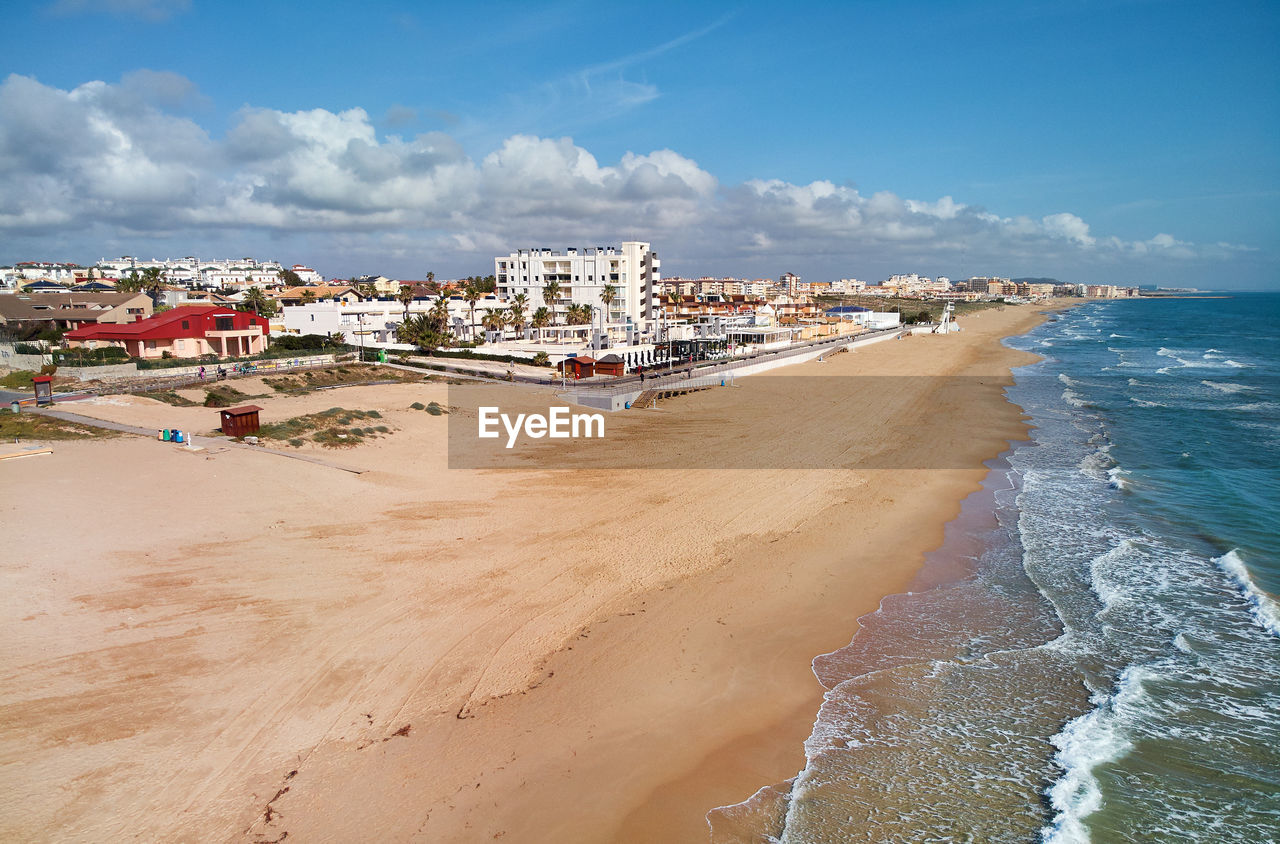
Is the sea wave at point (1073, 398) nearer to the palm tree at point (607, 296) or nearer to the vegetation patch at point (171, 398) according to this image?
the palm tree at point (607, 296)

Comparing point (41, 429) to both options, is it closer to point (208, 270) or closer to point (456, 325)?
point (456, 325)

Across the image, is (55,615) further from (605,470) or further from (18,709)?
(605,470)

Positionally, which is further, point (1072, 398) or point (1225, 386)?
point (1225, 386)

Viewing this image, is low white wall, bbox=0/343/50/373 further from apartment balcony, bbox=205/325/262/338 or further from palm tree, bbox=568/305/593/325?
palm tree, bbox=568/305/593/325

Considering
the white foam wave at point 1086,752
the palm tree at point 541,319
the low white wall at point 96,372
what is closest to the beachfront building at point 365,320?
the palm tree at point 541,319

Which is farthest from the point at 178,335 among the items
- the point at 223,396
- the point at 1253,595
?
the point at 1253,595

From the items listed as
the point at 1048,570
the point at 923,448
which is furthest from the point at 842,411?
the point at 1048,570

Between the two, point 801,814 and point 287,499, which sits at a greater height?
point 287,499
